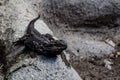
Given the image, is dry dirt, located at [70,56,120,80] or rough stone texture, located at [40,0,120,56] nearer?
dry dirt, located at [70,56,120,80]

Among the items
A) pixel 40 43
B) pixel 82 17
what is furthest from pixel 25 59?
pixel 82 17

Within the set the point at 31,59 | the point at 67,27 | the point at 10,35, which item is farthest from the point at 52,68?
the point at 67,27

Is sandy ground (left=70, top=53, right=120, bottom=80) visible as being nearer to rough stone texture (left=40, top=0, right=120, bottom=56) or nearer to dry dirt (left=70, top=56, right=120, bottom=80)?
dry dirt (left=70, top=56, right=120, bottom=80)

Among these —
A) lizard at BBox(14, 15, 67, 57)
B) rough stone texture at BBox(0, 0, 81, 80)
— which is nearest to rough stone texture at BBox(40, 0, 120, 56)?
rough stone texture at BBox(0, 0, 81, 80)

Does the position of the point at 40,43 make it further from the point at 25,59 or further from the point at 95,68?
the point at 95,68

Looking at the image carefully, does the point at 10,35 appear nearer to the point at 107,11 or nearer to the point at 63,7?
the point at 63,7

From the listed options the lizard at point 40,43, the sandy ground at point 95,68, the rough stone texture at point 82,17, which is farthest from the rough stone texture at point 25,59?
the sandy ground at point 95,68

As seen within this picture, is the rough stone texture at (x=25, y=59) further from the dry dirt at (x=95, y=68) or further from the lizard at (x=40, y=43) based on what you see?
the dry dirt at (x=95, y=68)
